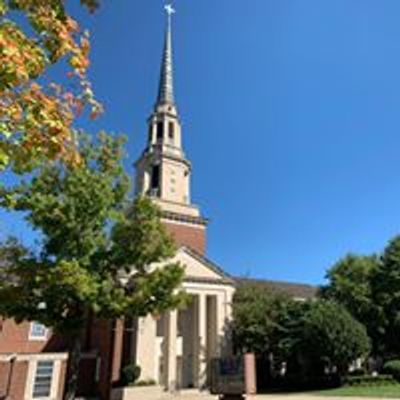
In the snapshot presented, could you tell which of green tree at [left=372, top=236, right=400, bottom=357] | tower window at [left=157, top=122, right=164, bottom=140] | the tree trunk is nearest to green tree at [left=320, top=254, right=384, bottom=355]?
green tree at [left=372, top=236, right=400, bottom=357]

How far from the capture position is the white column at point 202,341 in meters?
37.4

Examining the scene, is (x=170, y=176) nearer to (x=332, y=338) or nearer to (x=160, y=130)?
(x=160, y=130)

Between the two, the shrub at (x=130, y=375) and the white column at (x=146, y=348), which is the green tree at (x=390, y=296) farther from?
the shrub at (x=130, y=375)

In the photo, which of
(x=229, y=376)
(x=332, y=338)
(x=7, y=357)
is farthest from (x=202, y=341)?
(x=229, y=376)

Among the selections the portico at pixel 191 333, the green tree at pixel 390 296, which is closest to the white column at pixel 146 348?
the portico at pixel 191 333

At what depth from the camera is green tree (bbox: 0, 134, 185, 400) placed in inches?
817

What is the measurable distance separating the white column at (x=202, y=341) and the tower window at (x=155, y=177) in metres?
13.2

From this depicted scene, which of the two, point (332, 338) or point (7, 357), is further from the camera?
point (332, 338)

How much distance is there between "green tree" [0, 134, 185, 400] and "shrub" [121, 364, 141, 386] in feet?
30.3

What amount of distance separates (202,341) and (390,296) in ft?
57.9

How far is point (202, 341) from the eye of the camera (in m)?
38.4

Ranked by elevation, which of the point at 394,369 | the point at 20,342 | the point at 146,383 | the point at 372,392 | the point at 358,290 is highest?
the point at 358,290

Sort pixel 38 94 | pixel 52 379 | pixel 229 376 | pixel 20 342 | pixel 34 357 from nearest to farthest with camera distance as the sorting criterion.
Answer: pixel 38 94, pixel 229 376, pixel 34 357, pixel 52 379, pixel 20 342

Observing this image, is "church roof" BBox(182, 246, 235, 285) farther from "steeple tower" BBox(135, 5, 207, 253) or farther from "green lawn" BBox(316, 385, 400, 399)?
"green lawn" BBox(316, 385, 400, 399)
